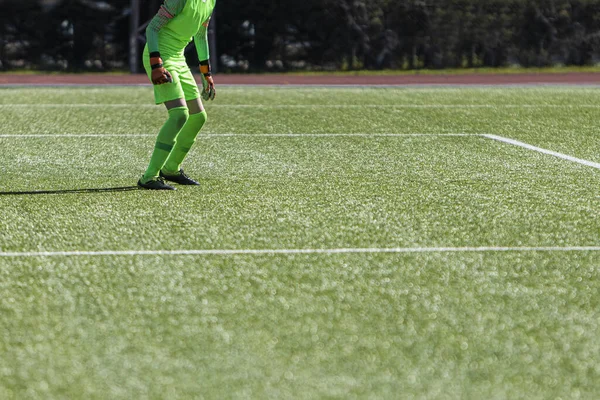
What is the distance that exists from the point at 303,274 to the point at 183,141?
313cm

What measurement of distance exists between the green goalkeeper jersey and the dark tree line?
21034 millimetres

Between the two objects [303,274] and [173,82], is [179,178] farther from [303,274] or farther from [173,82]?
[303,274]

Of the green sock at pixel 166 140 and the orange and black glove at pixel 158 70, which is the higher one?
the orange and black glove at pixel 158 70

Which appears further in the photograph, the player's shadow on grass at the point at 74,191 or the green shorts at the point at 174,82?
the green shorts at the point at 174,82

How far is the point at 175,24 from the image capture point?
287 inches

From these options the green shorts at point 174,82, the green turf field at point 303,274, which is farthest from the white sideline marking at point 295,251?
the green shorts at point 174,82

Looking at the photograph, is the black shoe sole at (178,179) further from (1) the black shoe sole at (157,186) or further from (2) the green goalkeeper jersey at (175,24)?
(2) the green goalkeeper jersey at (175,24)

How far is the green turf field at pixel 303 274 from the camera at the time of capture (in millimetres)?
3377

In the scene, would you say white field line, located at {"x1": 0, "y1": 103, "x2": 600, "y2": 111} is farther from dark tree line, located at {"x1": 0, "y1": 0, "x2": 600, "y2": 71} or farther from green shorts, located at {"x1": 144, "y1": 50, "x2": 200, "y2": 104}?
dark tree line, located at {"x1": 0, "y1": 0, "x2": 600, "y2": 71}

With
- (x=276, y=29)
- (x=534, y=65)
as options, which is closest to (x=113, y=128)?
(x=276, y=29)

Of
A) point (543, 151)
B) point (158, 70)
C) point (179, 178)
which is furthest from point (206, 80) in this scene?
point (543, 151)

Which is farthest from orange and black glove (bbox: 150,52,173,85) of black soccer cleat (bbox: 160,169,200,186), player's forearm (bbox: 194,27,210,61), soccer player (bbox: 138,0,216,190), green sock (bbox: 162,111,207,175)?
black soccer cleat (bbox: 160,169,200,186)

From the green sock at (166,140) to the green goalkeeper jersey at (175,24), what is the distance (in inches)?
15.2

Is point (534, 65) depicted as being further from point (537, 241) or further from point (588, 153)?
point (537, 241)
